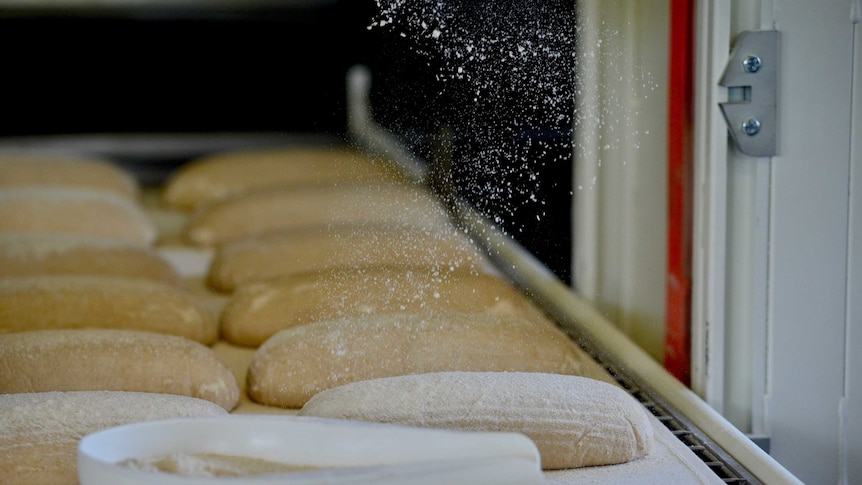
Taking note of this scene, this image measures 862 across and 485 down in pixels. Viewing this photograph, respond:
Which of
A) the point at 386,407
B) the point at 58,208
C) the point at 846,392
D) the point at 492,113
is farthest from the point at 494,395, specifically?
the point at 58,208

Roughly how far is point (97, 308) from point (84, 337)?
197mm

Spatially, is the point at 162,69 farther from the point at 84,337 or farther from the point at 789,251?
the point at 789,251

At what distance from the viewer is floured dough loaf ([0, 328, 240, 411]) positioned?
1.01 m

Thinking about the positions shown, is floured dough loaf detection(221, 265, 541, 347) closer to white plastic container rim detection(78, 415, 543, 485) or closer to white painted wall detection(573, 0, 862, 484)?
white painted wall detection(573, 0, 862, 484)

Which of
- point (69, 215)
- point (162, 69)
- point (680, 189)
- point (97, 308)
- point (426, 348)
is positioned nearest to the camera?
point (426, 348)

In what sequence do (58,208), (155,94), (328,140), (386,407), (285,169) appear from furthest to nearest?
1. (155,94)
2. (285,169)
3. (58,208)
4. (328,140)
5. (386,407)

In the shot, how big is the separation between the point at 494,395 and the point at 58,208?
125cm

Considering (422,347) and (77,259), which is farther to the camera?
(77,259)

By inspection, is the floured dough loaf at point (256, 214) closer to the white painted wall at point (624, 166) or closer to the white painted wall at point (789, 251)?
the white painted wall at point (624, 166)

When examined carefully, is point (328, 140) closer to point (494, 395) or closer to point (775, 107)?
point (494, 395)

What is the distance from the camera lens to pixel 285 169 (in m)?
2.28

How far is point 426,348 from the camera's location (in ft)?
3.21

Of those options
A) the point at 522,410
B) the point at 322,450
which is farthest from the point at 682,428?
the point at 322,450

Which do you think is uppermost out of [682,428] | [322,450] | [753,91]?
[753,91]
